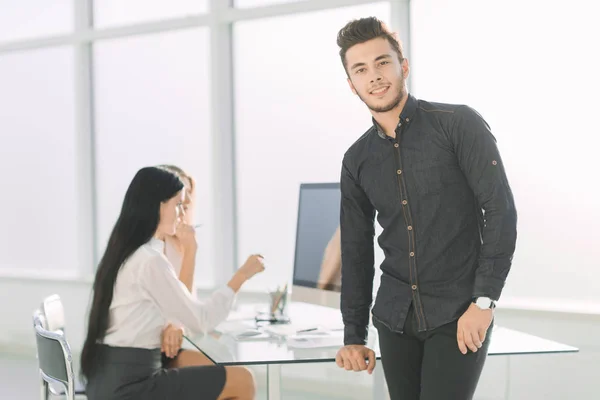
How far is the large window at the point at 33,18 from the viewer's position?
211 inches

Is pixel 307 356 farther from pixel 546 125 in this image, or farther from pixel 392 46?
pixel 546 125

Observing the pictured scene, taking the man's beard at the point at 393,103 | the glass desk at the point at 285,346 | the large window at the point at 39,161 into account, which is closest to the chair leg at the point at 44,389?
the glass desk at the point at 285,346

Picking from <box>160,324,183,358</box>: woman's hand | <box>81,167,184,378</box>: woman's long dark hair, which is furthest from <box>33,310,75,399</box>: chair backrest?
<box>160,324,183,358</box>: woman's hand

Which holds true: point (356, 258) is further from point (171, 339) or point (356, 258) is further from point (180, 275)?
point (180, 275)

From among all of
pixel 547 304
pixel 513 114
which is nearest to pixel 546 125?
pixel 513 114

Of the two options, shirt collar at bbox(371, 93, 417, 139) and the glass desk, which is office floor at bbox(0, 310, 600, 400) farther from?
shirt collar at bbox(371, 93, 417, 139)

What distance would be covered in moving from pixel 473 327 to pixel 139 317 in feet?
4.51

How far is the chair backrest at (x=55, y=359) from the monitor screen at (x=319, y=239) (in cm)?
98

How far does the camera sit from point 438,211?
5.23ft

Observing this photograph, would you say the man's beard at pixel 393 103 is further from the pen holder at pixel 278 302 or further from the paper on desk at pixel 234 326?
the pen holder at pixel 278 302

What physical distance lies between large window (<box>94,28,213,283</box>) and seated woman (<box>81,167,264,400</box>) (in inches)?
89.7

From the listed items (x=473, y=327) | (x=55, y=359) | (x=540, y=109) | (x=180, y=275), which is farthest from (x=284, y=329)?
(x=540, y=109)

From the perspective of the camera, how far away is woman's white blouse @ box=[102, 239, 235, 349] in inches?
98.2

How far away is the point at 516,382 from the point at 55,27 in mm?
3984
